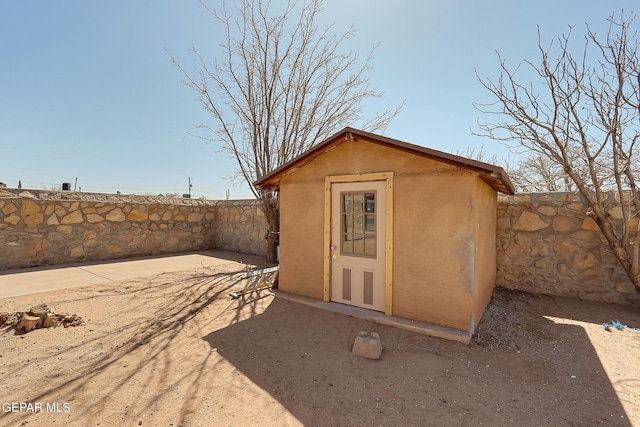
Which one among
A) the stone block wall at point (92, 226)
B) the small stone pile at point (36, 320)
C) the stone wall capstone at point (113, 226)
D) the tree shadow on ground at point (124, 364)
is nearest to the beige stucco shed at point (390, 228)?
the tree shadow on ground at point (124, 364)

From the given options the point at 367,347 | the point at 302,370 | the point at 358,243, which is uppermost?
the point at 358,243

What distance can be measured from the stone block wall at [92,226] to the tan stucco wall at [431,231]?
727 centimetres

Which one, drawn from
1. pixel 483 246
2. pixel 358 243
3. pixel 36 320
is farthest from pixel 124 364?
pixel 483 246

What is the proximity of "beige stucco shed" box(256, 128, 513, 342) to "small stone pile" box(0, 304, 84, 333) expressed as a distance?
3340 mm

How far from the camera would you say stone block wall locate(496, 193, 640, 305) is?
5012mm

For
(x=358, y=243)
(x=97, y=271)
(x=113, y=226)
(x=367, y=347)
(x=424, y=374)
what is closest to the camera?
(x=424, y=374)

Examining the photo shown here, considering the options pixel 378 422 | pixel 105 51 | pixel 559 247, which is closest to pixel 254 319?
pixel 378 422

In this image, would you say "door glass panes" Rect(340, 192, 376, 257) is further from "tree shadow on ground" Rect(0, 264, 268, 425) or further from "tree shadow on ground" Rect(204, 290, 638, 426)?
"tree shadow on ground" Rect(0, 264, 268, 425)

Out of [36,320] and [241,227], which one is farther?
[241,227]

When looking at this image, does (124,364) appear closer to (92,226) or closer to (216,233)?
(92,226)

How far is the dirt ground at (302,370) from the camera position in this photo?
232 centimetres

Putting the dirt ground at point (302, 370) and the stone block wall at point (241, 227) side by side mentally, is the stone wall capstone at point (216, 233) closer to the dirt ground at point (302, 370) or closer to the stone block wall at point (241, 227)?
the stone block wall at point (241, 227)

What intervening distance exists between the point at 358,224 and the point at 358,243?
0.32 metres

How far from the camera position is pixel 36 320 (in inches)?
150
